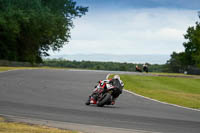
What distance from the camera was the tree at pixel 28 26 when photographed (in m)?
57.3

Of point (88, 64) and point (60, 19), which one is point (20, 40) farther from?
point (88, 64)

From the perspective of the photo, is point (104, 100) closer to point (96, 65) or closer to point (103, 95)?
point (103, 95)

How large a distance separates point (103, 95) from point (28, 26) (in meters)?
47.6

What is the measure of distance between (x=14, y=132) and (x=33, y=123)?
1.66 meters

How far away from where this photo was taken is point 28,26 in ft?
208

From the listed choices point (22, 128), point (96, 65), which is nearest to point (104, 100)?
point (22, 128)

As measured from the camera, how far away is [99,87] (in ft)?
57.4

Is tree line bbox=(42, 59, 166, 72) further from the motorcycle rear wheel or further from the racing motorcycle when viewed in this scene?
the motorcycle rear wheel

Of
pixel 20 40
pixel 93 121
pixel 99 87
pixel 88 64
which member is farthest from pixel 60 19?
pixel 93 121

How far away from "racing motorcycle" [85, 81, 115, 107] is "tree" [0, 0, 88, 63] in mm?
38160

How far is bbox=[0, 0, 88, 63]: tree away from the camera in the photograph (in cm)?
5734

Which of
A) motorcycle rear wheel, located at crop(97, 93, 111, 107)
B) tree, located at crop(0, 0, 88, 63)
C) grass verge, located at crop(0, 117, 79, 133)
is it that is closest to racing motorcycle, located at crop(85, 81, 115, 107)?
motorcycle rear wheel, located at crop(97, 93, 111, 107)

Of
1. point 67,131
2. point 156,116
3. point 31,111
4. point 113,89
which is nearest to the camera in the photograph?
point 67,131

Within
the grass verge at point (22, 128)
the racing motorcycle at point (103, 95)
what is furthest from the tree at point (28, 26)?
the grass verge at point (22, 128)
